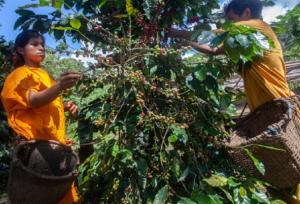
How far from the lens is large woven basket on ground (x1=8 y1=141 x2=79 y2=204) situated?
89.2 inches

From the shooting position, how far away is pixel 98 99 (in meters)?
2.57

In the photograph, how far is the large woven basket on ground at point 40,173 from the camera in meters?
2.27

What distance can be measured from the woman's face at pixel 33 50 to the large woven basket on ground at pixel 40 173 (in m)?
0.53

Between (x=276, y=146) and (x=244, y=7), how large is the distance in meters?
1.00

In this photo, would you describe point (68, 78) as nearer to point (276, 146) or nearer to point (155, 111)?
point (155, 111)

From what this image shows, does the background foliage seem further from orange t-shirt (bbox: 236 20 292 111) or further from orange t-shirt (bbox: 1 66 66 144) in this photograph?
orange t-shirt (bbox: 1 66 66 144)

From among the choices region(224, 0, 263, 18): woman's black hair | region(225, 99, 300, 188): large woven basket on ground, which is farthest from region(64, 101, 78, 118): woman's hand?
region(224, 0, 263, 18): woman's black hair

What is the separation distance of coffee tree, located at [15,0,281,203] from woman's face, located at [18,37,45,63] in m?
0.13

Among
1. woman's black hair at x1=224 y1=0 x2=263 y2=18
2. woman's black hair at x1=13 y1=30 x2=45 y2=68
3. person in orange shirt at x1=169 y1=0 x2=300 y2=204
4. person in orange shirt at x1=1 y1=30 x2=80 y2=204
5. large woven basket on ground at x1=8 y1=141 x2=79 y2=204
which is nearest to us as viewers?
large woven basket on ground at x1=8 y1=141 x2=79 y2=204

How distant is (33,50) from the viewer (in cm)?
260

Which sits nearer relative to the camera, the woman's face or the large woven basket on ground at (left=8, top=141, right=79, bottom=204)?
the large woven basket on ground at (left=8, top=141, right=79, bottom=204)

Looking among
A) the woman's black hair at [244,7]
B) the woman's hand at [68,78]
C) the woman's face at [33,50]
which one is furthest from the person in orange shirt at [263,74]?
the woman's face at [33,50]

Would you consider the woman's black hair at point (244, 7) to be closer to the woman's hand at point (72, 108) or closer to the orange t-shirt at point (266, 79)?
the orange t-shirt at point (266, 79)

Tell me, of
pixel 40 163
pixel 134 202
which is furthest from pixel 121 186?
pixel 40 163
